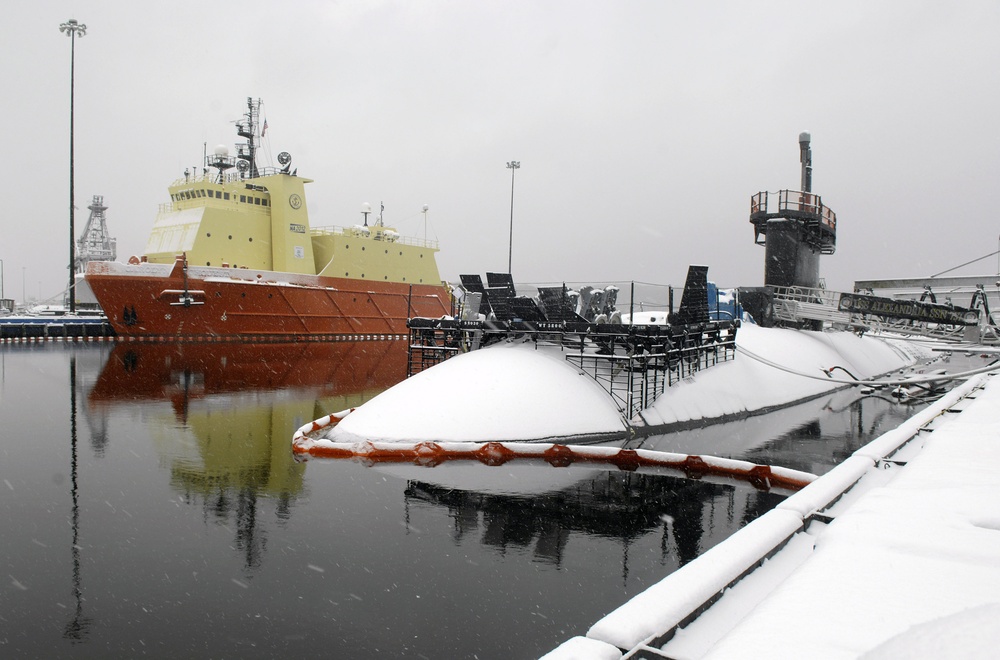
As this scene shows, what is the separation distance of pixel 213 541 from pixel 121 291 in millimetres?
25885

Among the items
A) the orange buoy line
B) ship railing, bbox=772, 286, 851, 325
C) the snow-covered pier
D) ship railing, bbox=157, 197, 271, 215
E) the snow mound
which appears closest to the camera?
the snow-covered pier

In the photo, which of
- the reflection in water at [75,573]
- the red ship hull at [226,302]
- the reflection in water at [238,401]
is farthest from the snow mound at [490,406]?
the red ship hull at [226,302]

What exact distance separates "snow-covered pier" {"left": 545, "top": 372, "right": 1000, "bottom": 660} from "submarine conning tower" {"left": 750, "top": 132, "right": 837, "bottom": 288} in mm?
22381

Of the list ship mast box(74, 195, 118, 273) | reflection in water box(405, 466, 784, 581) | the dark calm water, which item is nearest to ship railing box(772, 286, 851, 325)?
the dark calm water

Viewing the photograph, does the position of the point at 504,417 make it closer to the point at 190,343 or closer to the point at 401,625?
the point at 401,625

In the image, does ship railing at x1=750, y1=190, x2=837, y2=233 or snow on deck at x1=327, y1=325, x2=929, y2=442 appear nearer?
snow on deck at x1=327, y1=325, x2=929, y2=442

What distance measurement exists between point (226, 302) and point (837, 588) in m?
30.5

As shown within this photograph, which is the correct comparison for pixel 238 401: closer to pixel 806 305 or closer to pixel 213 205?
pixel 806 305

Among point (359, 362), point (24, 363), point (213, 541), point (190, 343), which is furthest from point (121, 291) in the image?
point (213, 541)

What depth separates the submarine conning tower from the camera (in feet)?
81.1

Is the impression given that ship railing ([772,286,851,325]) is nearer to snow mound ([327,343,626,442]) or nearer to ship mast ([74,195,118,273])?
snow mound ([327,343,626,442])

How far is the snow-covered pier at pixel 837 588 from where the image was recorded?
2.14 m

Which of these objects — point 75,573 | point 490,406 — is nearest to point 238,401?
point 490,406

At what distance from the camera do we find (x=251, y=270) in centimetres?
3128
